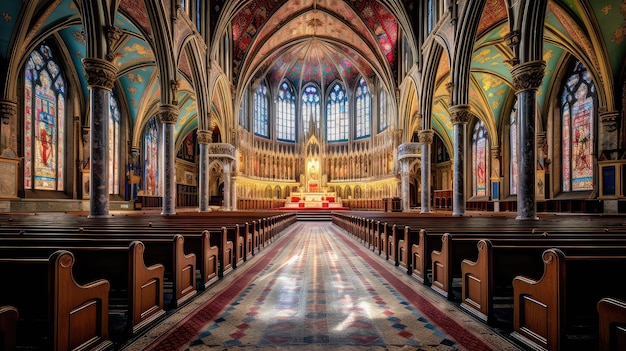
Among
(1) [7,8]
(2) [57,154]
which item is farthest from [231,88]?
(1) [7,8]

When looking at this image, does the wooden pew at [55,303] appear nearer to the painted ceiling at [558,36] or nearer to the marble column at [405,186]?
the painted ceiling at [558,36]

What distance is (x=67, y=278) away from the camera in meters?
2.29

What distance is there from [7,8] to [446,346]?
19.4 metres

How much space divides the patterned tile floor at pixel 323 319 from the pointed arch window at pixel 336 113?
33.7 metres

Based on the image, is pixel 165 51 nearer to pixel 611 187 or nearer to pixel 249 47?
pixel 249 47

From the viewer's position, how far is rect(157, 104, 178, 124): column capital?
14469 millimetres

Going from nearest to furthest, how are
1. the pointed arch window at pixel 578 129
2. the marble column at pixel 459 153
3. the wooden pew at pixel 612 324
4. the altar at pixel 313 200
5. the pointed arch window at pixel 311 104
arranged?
the wooden pew at pixel 612 324, the marble column at pixel 459 153, the pointed arch window at pixel 578 129, the altar at pixel 313 200, the pointed arch window at pixel 311 104

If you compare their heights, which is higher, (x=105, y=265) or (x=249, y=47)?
(x=249, y=47)

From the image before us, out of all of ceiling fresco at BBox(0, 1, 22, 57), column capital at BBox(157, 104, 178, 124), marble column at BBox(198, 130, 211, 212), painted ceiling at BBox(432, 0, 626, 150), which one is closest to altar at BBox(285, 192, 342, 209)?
marble column at BBox(198, 130, 211, 212)

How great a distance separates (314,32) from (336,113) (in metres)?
10.4

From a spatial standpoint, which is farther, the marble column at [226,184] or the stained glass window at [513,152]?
the marble column at [226,184]

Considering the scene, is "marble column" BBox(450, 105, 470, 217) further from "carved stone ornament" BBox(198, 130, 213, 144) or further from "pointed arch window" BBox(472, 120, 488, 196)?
"pointed arch window" BBox(472, 120, 488, 196)

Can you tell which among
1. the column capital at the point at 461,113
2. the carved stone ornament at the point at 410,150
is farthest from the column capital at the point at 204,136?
the carved stone ornament at the point at 410,150

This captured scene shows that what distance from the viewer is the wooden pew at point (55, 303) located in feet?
7.24
